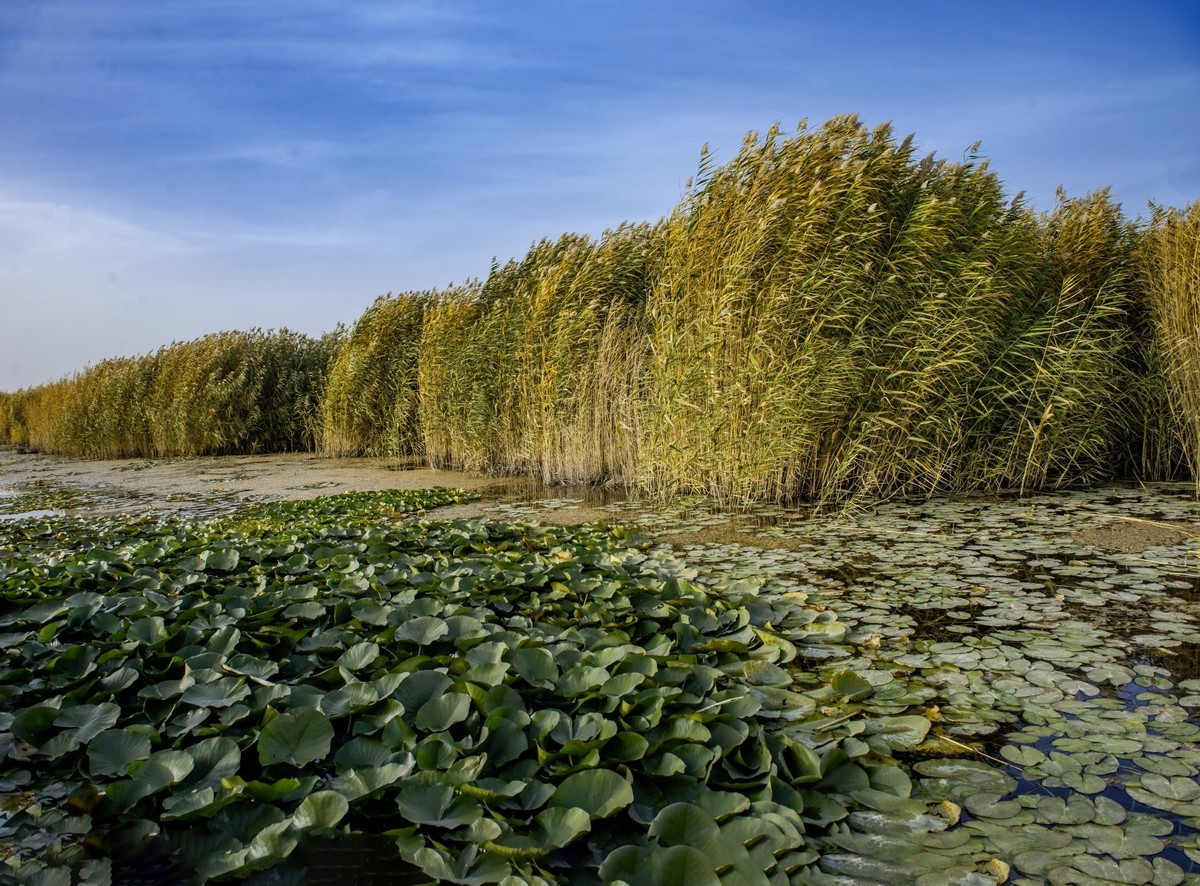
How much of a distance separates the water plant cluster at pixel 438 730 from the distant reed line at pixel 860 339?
3069 millimetres

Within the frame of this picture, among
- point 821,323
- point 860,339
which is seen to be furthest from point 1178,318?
point 821,323

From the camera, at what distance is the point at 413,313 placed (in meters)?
12.4

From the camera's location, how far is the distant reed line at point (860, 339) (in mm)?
6188

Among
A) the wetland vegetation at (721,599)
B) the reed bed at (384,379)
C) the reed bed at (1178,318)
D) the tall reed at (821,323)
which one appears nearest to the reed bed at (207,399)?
the reed bed at (384,379)

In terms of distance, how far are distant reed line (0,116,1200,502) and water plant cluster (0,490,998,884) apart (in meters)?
3.07

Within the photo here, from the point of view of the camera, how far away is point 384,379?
1234 cm

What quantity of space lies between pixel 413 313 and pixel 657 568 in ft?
31.0

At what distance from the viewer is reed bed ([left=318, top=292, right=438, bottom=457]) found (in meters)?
12.0

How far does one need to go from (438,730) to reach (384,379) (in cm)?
1090

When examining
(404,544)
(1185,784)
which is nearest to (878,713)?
(1185,784)

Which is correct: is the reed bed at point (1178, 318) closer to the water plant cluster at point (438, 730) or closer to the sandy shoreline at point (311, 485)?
the sandy shoreline at point (311, 485)

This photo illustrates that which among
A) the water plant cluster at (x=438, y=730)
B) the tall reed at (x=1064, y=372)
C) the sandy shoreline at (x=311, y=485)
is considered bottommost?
the water plant cluster at (x=438, y=730)

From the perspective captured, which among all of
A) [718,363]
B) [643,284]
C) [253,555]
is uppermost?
[643,284]

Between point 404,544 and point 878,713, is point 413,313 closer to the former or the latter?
point 404,544
